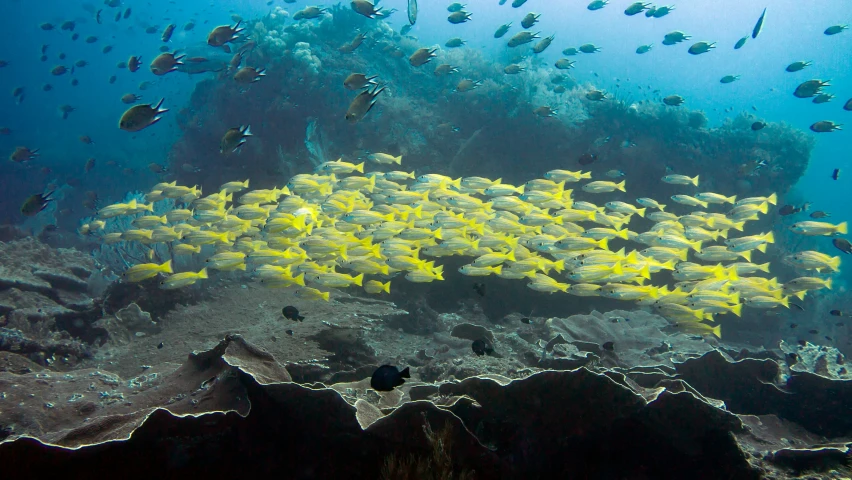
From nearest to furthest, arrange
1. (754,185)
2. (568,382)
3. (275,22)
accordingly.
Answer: (568,382)
(754,185)
(275,22)

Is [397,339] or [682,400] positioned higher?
[682,400]

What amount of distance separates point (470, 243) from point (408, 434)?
4971mm

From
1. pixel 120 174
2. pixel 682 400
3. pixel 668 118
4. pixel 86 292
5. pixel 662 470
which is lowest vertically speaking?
pixel 120 174

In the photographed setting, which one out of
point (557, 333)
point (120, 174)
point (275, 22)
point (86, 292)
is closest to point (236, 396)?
point (557, 333)

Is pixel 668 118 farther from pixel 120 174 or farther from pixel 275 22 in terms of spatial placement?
pixel 120 174

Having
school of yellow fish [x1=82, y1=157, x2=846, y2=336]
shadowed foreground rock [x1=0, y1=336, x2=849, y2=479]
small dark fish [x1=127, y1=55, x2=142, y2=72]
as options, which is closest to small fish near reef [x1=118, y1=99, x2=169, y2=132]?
school of yellow fish [x1=82, y1=157, x2=846, y2=336]

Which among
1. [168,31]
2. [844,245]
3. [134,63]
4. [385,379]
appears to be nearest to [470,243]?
[385,379]

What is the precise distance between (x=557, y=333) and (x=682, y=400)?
453cm

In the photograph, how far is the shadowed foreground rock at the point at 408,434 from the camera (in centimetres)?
252

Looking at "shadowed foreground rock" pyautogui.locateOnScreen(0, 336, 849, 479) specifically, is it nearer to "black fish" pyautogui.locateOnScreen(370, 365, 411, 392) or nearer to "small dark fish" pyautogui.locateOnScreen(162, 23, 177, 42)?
"black fish" pyautogui.locateOnScreen(370, 365, 411, 392)

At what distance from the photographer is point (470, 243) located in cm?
743

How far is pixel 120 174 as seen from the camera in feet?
93.7

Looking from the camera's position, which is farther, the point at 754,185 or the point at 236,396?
the point at 754,185

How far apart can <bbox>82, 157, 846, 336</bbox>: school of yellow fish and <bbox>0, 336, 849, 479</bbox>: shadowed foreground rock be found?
3.49 m
